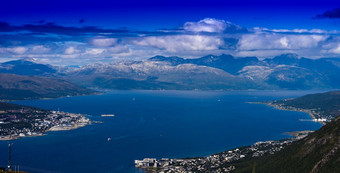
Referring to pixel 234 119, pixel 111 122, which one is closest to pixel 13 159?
pixel 111 122

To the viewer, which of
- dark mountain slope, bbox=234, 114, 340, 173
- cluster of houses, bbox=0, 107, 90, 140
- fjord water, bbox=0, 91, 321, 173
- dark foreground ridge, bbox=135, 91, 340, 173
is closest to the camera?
dark mountain slope, bbox=234, 114, 340, 173

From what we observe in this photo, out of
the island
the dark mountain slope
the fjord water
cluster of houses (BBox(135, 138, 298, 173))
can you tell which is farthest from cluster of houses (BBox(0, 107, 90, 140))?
the dark mountain slope

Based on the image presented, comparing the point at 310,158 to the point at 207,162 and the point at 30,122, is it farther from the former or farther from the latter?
the point at 30,122

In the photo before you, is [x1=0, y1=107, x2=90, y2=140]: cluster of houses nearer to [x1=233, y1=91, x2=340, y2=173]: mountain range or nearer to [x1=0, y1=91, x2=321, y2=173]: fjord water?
[x1=0, y1=91, x2=321, y2=173]: fjord water

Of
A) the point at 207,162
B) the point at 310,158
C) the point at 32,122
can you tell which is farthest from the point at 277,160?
the point at 32,122

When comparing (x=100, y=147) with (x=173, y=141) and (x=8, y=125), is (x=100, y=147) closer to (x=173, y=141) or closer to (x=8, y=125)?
(x=173, y=141)

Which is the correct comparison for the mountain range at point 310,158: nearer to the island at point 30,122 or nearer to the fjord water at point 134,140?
the fjord water at point 134,140

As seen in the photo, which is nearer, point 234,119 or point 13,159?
point 13,159

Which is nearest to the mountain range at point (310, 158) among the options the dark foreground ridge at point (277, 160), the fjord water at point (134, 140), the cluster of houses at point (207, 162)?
the dark foreground ridge at point (277, 160)
